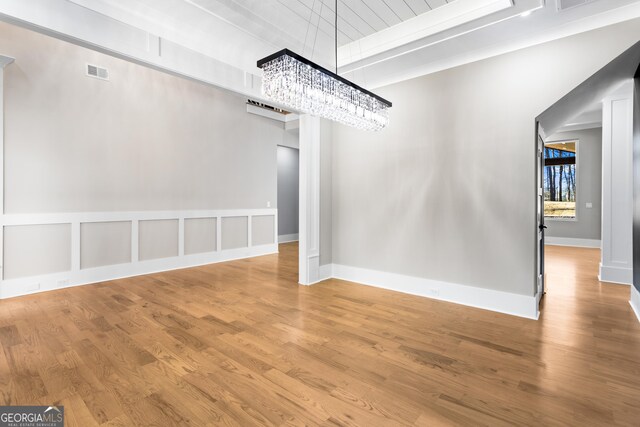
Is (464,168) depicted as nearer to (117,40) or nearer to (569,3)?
(569,3)

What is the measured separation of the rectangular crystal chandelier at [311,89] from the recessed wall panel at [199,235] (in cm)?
401

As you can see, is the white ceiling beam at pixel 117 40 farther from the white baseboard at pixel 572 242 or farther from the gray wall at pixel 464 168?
the white baseboard at pixel 572 242

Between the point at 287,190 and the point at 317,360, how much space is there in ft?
23.1

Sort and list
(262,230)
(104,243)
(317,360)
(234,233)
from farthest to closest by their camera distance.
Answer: (262,230) → (234,233) → (104,243) → (317,360)

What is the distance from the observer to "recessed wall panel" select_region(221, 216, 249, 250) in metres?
6.37

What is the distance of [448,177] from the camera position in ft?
12.1

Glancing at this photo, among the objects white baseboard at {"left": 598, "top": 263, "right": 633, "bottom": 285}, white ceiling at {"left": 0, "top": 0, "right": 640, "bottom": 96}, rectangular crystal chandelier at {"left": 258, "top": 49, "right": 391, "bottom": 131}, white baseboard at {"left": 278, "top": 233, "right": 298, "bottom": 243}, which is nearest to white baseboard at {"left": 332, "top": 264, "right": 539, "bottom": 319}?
rectangular crystal chandelier at {"left": 258, "top": 49, "right": 391, "bottom": 131}

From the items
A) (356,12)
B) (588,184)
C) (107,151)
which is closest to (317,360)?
(356,12)

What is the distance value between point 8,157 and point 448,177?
5.53 meters

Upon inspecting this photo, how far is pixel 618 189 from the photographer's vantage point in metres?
4.46

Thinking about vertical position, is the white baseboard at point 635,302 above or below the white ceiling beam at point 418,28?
below

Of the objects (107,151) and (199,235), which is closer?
(107,151)

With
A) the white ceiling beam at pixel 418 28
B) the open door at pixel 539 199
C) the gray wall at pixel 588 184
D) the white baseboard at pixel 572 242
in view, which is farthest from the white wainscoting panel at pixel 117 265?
the gray wall at pixel 588 184

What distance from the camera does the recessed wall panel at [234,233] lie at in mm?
6367
